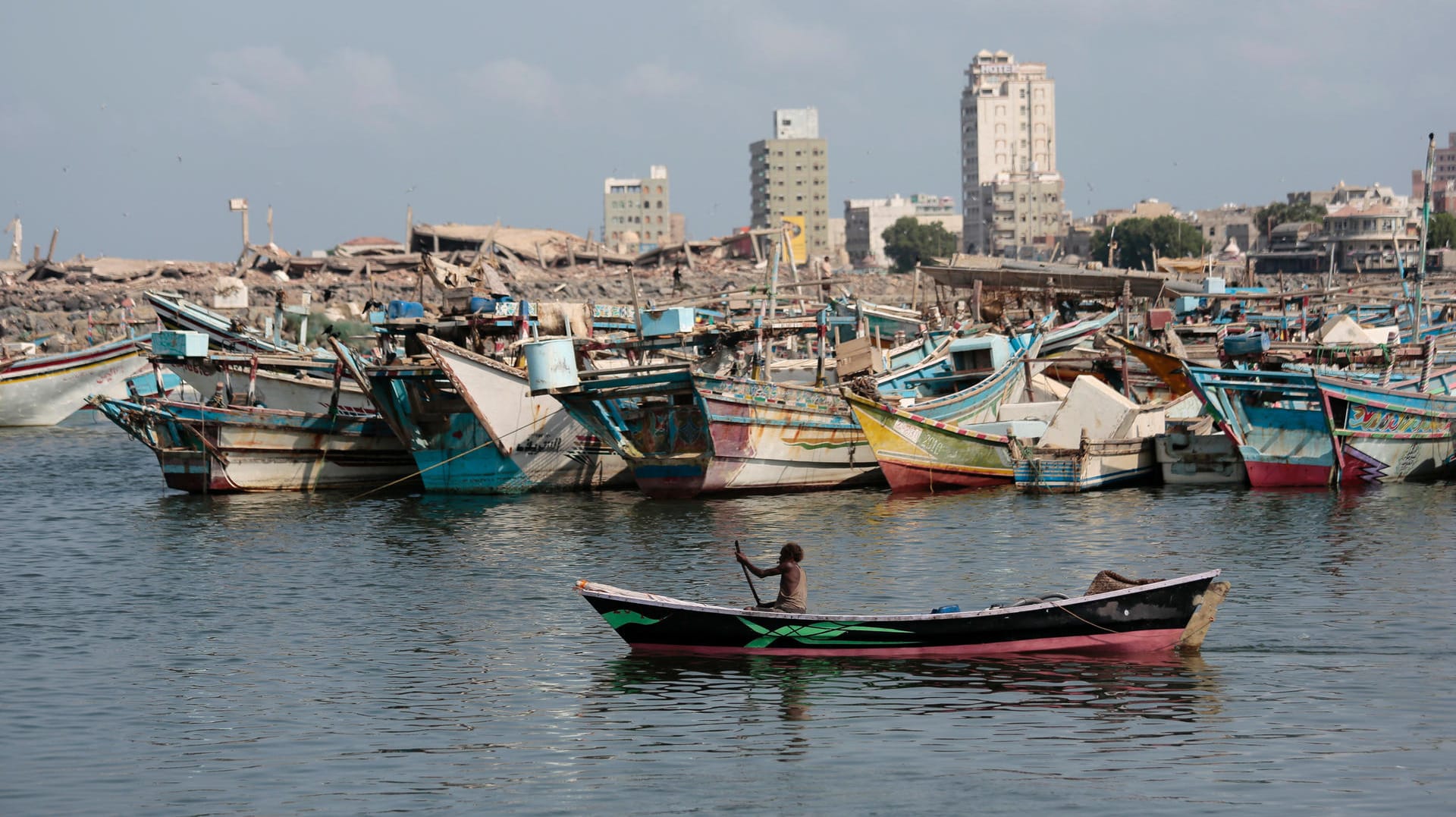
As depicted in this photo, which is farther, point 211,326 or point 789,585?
point 211,326

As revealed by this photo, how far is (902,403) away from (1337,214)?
100808mm

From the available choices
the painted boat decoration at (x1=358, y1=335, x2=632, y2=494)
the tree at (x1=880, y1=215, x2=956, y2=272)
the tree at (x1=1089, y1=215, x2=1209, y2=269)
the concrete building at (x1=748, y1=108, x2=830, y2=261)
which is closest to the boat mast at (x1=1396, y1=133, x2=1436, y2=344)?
the painted boat decoration at (x1=358, y1=335, x2=632, y2=494)

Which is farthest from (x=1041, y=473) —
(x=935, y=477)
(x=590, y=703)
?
(x=590, y=703)

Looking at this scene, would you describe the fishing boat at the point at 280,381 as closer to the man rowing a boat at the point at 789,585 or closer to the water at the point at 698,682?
the water at the point at 698,682

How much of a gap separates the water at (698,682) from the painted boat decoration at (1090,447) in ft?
7.30

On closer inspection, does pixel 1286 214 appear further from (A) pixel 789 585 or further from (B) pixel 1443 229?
(A) pixel 789 585

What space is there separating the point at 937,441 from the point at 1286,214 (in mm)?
122107

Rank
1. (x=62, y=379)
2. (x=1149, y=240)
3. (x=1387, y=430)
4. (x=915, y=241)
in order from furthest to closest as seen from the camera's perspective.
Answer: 1. (x=915, y=241)
2. (x=1149, y=240)
3. (x=62, y=379)
4. (x=1387, y=430)

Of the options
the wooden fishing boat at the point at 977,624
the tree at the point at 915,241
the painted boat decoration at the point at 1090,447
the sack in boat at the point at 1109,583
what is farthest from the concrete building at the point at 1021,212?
the wooden fishing boat at the point at 977,624

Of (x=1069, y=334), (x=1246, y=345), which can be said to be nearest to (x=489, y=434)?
(x=1246, y=345)

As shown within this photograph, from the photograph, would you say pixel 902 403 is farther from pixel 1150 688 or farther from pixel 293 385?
pixel 1150 688

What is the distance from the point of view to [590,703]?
46.2 feet

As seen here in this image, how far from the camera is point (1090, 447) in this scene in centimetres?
2712

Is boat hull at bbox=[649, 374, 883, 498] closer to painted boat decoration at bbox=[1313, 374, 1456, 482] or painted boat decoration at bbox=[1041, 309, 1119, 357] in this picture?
painted boat decoration at bbox=[1313, 374, 1456, 482]
